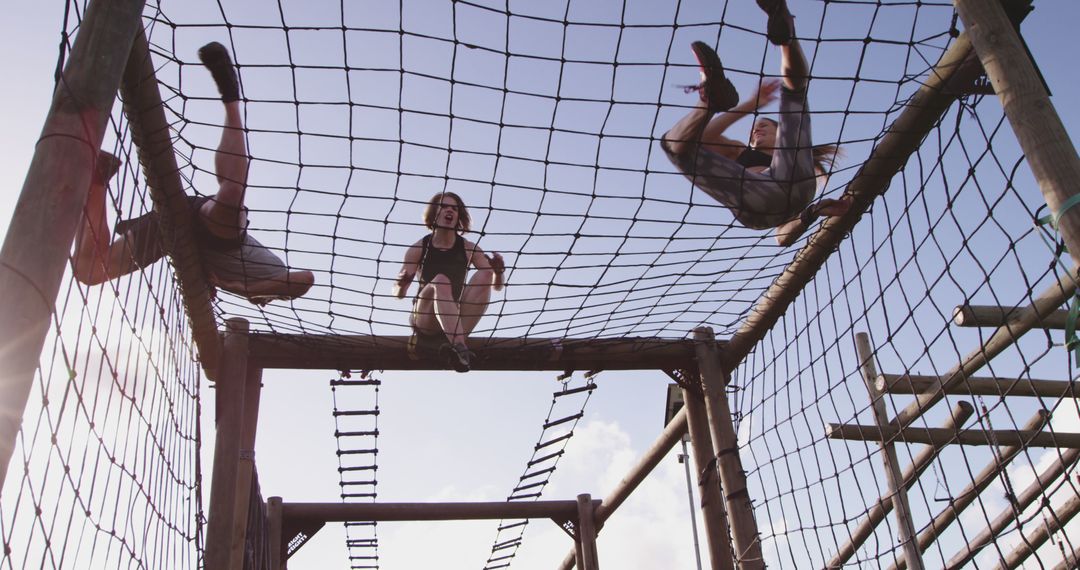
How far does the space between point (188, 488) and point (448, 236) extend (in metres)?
1.48

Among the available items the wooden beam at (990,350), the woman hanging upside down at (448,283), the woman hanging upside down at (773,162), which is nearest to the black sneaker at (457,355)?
the woman hanging upside down at (448,283)

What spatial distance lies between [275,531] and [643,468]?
1974 mm

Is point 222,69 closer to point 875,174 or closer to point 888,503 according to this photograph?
point 875,174

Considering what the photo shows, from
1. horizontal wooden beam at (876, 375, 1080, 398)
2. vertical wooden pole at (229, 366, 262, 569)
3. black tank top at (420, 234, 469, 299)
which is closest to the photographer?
vertical wooden pole at (229, 366, 262, 569)

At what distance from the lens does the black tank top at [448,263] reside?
3596 millimetres

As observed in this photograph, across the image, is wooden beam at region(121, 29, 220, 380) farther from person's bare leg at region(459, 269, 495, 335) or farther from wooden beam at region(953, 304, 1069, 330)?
wooden beam at region(953, 304, 1069, 330)

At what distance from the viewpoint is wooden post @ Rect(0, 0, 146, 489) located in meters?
1.31

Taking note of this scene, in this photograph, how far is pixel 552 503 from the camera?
5.12 meters

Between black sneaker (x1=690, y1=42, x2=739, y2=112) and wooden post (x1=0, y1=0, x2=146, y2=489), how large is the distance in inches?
59.4

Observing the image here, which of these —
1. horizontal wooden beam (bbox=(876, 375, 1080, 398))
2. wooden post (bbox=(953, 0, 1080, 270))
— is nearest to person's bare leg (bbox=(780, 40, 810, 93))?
wooden post (bbox=(953, 0, 1080, 270))

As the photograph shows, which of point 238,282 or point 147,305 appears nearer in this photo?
point 147,305

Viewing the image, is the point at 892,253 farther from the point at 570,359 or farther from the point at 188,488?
the point at 188,488

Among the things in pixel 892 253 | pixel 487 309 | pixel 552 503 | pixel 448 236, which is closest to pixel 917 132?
pixel 892 253

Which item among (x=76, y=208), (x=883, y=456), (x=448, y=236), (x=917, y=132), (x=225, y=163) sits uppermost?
(x=448, y=236)
